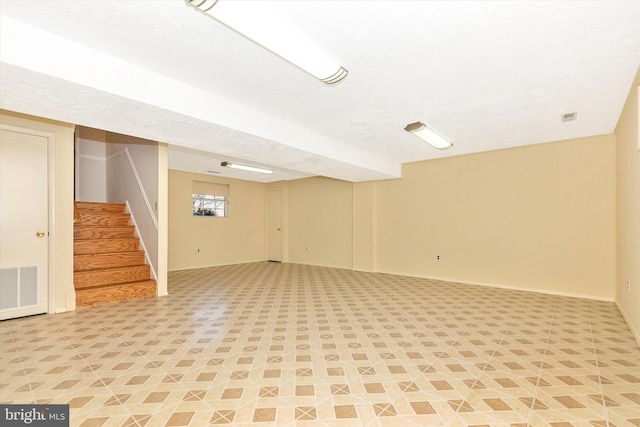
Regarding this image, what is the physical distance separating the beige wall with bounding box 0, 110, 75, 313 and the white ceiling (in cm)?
144

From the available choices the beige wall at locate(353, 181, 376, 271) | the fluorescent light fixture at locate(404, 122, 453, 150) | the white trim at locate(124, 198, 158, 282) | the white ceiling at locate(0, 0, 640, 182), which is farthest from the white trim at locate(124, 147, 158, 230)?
the beige wall at locate(353, 181, 376, 271)

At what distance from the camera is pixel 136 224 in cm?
600

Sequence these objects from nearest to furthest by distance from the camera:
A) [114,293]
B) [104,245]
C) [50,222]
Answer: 1. [50,222]
2. [114,293]
3. [104,245]

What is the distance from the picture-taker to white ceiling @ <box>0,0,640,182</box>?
199cm

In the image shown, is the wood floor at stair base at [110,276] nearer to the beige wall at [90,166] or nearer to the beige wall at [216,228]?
the beige wall at [216,228]

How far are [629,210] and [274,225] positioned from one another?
8.11 m

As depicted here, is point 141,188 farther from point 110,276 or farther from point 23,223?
point 23,223

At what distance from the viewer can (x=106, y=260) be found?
5.11 meters

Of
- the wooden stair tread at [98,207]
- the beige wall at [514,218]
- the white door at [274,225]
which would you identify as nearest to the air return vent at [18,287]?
the wooden stair tread at [98,207]

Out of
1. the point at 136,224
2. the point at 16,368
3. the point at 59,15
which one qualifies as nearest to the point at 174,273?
the point at 136,224

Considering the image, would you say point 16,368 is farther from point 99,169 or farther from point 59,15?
point 99,169

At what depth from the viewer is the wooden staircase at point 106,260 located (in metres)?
4.60

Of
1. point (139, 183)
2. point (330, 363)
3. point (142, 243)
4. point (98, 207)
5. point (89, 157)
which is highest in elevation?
point (89, 157)

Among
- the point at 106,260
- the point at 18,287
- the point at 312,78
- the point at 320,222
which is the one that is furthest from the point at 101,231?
the point at 320,222
